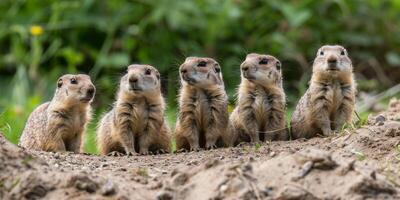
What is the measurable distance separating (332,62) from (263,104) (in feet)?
2.50

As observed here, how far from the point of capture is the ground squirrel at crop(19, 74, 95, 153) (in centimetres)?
902

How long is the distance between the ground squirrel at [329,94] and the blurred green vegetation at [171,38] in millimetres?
4284

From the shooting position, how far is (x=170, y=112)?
12.7 metres

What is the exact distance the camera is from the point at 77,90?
356 inches

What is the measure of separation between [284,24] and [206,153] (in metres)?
6.19

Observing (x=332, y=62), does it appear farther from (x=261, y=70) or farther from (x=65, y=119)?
(x=65, y=119)

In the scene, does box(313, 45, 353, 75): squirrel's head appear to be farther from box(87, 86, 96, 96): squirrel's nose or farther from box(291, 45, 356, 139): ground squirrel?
box(87, 86, 96, 96): squirrel's nose

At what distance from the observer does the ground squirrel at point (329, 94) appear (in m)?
8.82

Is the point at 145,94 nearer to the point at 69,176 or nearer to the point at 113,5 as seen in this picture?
the point at 69,176

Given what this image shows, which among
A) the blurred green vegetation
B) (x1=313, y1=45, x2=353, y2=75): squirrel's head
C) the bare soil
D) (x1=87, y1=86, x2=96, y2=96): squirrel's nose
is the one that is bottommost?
the bare soil

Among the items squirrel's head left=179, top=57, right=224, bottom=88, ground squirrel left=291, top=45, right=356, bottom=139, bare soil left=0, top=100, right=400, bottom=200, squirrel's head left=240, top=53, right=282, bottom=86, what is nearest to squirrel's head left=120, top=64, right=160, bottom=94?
squirrel's head left=179, top=57, right=224, bottom=88

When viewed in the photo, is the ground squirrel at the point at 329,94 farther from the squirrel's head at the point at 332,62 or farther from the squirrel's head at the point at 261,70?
the squirrel's head at the point at 261,70

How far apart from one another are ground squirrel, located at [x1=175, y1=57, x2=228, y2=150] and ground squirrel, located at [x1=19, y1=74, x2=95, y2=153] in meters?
0.84

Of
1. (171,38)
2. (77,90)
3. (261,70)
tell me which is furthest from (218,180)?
(171,38)
